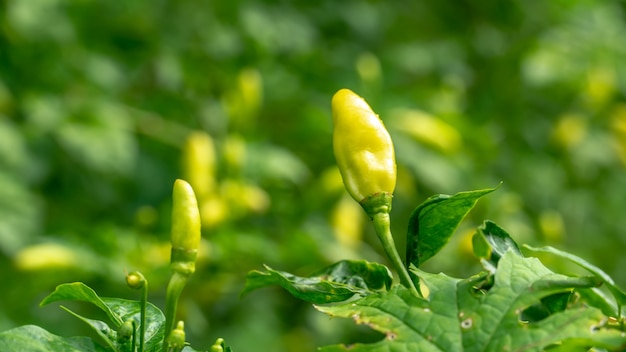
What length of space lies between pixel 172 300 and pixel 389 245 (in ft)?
0.55

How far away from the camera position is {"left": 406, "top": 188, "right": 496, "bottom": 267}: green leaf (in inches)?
24.0

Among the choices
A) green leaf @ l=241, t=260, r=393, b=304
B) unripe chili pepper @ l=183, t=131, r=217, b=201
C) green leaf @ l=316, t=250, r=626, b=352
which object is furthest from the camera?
unripe chili pepper @ l=183, t=131, r=217, b=201

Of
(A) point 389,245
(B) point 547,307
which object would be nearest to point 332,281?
(A) point 389,245

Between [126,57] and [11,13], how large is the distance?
0.39 meters

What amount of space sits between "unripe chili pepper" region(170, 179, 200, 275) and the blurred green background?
0.86 metres

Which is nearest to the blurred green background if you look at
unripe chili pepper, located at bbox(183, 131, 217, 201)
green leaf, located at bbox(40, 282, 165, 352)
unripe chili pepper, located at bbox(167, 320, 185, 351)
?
unripe chili pepper, located at bbox(183, 131, 217, 201)

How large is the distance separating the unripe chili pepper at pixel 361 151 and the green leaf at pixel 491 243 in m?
0.09

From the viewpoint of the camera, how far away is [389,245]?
2.04ft

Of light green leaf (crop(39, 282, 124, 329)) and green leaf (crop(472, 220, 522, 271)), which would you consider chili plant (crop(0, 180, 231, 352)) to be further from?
green leaf (crop(472, 220, 522, 271))

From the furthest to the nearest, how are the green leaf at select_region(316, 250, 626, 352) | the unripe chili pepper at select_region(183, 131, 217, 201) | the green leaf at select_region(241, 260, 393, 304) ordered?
the unripe chili pepper at select_region(183, 131, 217, 201)
the green leaf at select_region(241, 260, 393, 304)
the green leaf at select_region(316, 250, 626, 352)

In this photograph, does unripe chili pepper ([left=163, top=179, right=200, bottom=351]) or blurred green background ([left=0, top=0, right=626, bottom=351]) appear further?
blurred green background ([left=0, top=0, right=626, bottom=351])

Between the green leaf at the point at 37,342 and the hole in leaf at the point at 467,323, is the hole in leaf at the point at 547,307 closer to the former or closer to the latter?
the hole in leaf at the point at 467,323

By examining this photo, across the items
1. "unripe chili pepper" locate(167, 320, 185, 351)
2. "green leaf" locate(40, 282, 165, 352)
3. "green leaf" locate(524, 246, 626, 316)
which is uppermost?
"green leaf" locate(524, 246, 626, 316)

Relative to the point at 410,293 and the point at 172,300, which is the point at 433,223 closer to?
the point at 410,293
